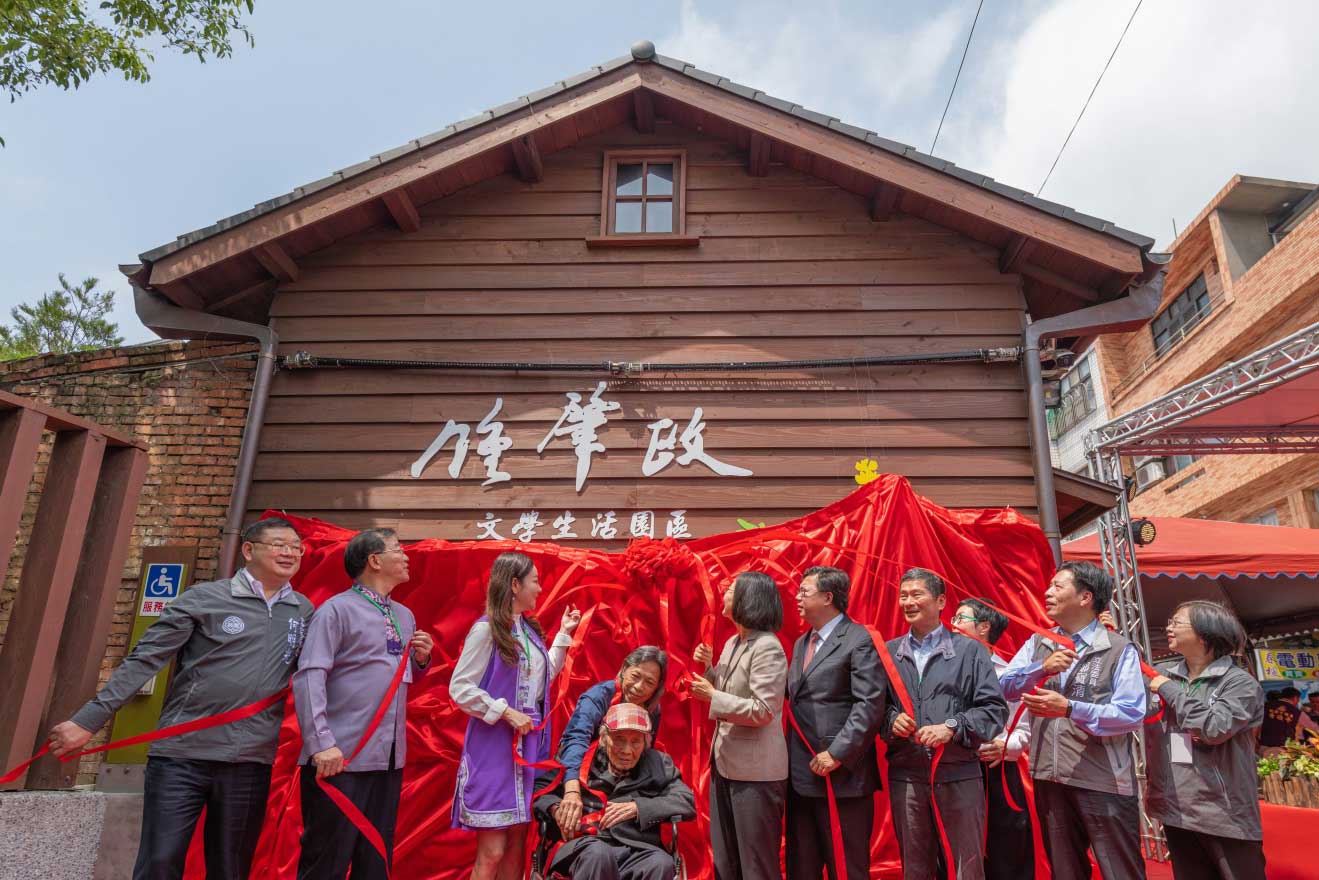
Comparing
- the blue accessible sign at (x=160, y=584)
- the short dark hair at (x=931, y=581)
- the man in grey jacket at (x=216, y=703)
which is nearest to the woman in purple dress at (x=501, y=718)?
the man in grey jacket at (x=216, y=703)

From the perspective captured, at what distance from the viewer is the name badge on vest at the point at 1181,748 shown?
3766 mm

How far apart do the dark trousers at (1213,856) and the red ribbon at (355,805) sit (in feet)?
11.4

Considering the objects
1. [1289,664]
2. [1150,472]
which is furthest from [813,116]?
[1150,472]

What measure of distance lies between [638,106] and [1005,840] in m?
6.23

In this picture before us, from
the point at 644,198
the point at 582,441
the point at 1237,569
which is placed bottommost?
the point at 1237,569

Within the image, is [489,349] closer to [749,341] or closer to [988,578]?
[749,341]

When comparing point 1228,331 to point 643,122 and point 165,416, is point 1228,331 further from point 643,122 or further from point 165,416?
point 165,416

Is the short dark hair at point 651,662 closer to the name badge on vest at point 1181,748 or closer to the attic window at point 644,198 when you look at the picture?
the name badge on vest at point 1181,748

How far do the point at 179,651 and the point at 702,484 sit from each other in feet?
12.0

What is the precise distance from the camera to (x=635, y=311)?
7062 mm

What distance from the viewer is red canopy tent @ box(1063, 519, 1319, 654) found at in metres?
10.3

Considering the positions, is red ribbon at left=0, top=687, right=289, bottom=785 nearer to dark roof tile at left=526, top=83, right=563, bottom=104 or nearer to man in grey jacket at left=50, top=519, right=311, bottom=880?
man in grey jacket at left=50, top=519, right=311, bottom=880

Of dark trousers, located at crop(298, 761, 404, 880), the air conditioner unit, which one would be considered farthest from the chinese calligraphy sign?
the air conditioner unit

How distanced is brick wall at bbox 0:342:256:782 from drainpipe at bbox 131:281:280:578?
169 mm
